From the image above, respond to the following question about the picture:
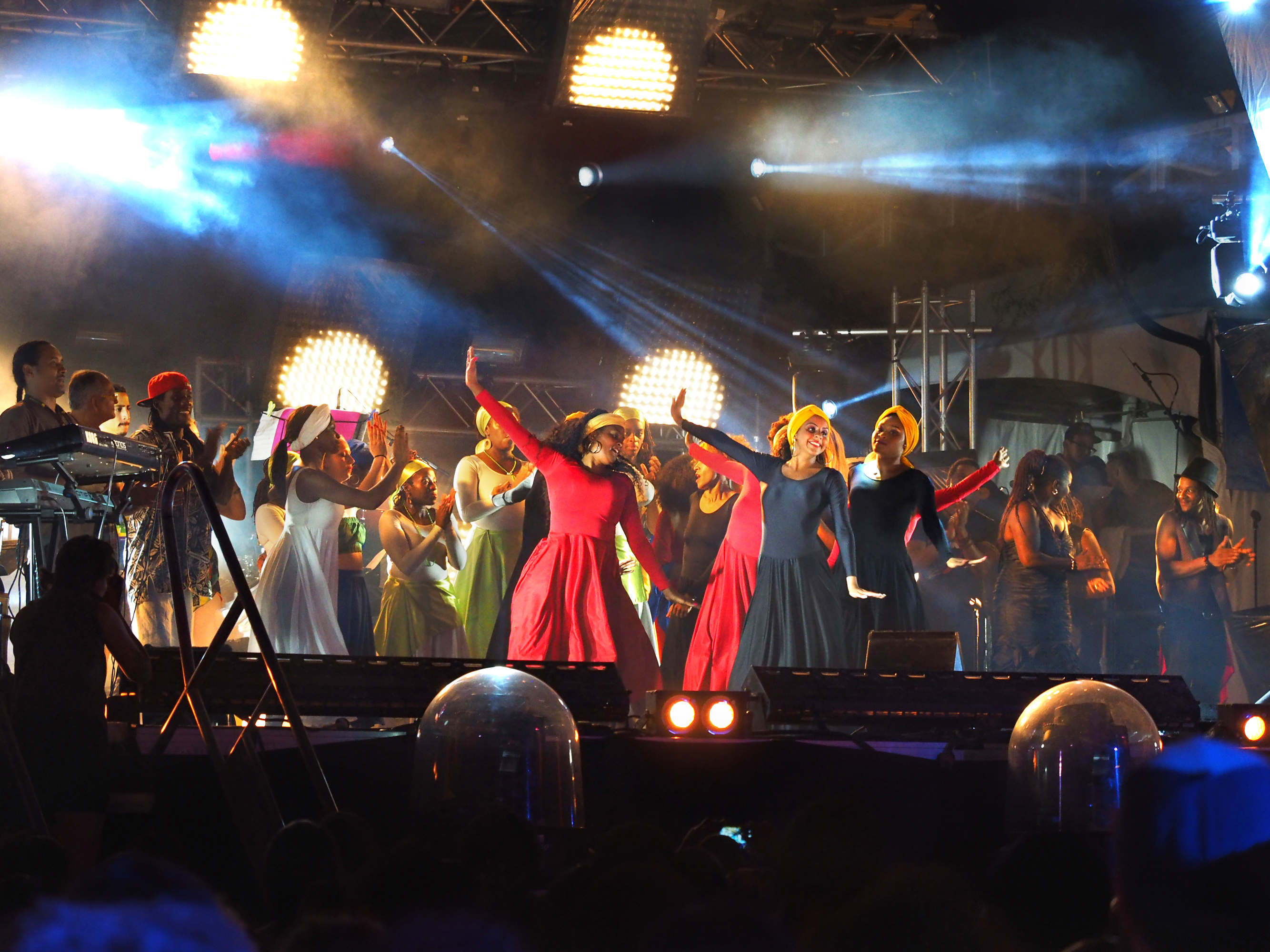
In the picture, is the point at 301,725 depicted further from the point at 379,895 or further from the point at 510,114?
the point at 510,114

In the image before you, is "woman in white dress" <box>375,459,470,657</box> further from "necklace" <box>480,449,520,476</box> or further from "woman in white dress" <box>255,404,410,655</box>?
"woman in white dress" <box>255,404,410,655</box>

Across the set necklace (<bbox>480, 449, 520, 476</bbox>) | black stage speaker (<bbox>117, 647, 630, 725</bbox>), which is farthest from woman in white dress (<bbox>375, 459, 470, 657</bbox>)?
black stage speaker (<bbox>117, 647, 630, 725</bbox>)

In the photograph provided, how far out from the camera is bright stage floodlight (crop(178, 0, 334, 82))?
8766mm

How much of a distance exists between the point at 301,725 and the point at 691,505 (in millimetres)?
5894

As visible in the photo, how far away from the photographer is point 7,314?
10977 mm

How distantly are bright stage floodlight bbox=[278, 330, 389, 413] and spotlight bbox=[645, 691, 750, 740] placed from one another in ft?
24.2

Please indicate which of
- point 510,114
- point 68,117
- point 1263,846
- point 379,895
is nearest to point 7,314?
point 68,117

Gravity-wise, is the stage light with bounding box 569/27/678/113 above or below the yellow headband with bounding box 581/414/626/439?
above

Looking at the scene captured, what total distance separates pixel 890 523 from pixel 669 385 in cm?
538

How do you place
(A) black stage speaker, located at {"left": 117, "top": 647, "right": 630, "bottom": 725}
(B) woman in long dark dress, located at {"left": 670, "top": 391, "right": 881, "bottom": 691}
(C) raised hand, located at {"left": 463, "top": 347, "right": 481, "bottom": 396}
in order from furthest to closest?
(B) woman in long dark dress, located at {"left": 670, "top": 391, "right": 881, "bottom": 691}
(C) raised hand, located at {"left": 463, "top": 347, "right": 481, "bottom": 396}
(A) black stage speaker, located at {"left": 117, "top": 647, "right": 630, "bottom": 725}

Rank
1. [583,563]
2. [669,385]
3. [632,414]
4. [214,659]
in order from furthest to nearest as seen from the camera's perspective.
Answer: [669,385] → [632,414] → [583,563] → [214,659]

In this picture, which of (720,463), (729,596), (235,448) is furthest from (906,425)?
(235,448)

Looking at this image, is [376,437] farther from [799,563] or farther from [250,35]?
[799,563]

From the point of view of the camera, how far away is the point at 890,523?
7.73 metres
